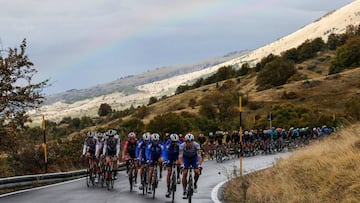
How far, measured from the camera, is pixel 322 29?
19988cm

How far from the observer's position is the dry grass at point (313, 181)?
12484 mm

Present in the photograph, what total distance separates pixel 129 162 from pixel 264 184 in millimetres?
5802

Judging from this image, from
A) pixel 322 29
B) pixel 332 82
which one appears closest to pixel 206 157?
pixel 332 82

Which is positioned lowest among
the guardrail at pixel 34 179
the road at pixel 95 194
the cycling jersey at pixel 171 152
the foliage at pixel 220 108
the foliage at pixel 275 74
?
the road at pixel 95 194

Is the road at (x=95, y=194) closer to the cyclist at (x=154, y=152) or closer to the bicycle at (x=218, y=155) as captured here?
the cyclist at (x=154, y=152)

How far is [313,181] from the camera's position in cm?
1388

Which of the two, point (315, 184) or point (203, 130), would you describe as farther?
point (203, 130)

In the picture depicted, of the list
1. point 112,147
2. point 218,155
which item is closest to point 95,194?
point 112,147

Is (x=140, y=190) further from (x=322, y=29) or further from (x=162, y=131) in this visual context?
(x=322, y=29)

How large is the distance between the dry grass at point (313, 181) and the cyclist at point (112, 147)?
431 centimetres

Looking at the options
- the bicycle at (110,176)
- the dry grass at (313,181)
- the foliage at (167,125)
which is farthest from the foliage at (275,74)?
the dry grass at (313,181)

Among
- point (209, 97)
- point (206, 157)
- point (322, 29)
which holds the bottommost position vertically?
point (206, 157)

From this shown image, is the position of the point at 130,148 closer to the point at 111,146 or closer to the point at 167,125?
the point at 111,146

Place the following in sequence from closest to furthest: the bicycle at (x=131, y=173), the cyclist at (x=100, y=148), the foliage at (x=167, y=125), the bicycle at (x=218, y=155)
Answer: the bicycle at (x=131, y=173) → the cyclist at (x=100, y=148) → the bicycle at (x=218, y=155) → the foliage at (x=167, y=125)
